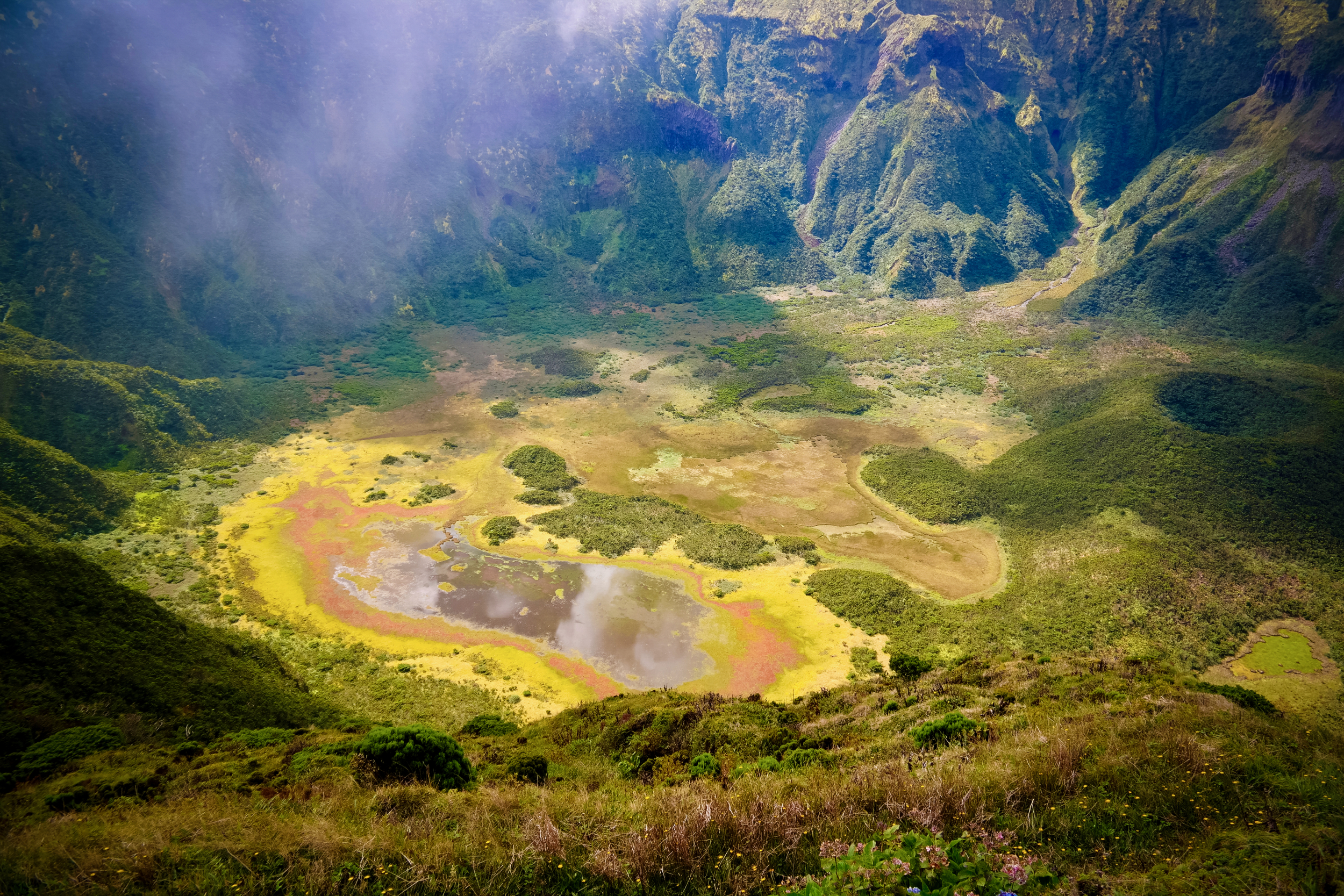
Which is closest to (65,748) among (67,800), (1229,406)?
(67,800)

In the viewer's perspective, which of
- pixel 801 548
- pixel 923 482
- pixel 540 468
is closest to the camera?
pixel 801 548

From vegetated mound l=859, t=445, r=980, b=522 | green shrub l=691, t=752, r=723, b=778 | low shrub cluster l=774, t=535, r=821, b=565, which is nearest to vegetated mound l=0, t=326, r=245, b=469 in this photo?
low shrub cluster l=774, t=535, r=821, b=565

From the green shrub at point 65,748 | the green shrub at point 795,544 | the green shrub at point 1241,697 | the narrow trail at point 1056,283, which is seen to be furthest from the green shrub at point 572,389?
the narrow trail at point 1056,283

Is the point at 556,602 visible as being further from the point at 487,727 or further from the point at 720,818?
the point at 720,818

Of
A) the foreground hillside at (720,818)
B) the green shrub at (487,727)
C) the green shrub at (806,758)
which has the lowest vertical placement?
the green shrub at (487,727)

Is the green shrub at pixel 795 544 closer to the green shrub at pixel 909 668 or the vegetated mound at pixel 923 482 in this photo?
the vegetated mound at pixel 923 482
